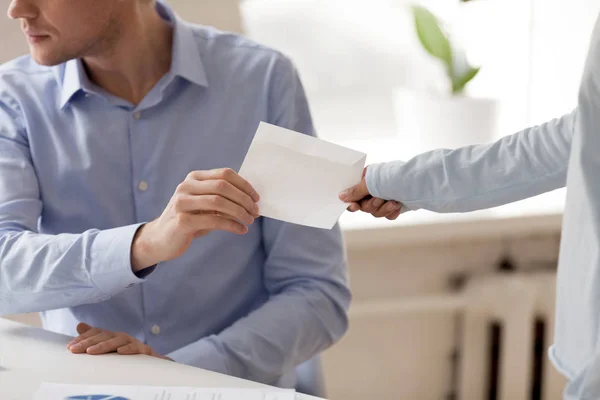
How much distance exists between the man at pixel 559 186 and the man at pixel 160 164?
31 centimetres

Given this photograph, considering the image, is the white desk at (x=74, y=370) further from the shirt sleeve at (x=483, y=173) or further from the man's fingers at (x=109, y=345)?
the shirt sleeve at (x=483, y=173)

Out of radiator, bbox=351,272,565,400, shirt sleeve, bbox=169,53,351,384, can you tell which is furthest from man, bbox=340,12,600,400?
radiator, bbox=351,272,565,400

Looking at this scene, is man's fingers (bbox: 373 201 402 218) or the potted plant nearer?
man's fingers (bbox: 373 201 402 218)

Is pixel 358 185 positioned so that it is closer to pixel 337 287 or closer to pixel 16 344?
pixel 337 287

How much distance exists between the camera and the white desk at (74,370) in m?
0.89

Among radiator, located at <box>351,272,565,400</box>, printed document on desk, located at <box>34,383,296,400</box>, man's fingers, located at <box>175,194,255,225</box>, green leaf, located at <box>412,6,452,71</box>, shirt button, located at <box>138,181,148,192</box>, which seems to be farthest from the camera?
radiator, located at <box>351,272,565,400</box>

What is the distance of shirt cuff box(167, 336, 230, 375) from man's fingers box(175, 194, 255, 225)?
0.87 ft

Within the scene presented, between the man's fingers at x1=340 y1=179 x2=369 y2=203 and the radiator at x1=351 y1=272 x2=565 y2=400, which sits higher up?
the man's fingers at x1=340 y1=179 x2=369 y2=203

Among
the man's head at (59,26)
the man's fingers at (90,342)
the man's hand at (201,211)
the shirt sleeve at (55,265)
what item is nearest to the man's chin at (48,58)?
the man's head at (59,26)

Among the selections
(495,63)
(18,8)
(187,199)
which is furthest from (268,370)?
(495,63)

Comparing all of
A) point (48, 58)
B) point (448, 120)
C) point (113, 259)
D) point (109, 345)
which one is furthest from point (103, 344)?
point (448, 120)

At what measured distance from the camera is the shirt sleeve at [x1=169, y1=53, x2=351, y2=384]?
121 centimetres

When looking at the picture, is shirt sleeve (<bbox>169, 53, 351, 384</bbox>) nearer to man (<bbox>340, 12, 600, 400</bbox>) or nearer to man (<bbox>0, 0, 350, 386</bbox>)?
man (<bbox>0, 0, 350, 386</bbox>)

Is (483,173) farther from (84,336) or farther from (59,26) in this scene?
(59,26)
